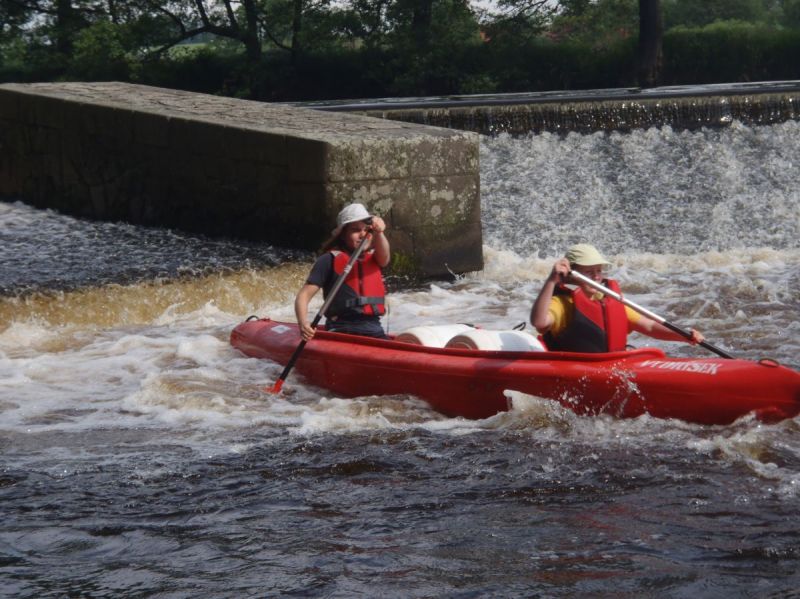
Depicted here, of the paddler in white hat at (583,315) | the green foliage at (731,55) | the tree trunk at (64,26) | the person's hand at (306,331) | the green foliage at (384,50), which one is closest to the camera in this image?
the paddler in white hat at (583,315)

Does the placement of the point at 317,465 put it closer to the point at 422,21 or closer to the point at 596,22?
the point at 422,21

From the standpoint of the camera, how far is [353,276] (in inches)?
255

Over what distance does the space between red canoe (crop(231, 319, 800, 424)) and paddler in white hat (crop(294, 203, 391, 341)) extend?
26 centimetres

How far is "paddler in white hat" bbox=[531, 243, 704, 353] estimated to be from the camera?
5461 mm

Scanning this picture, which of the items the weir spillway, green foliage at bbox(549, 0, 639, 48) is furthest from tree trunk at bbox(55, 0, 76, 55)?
the weir spillway

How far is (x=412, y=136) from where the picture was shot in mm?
9008

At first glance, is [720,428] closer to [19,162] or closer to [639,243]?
[639,243]

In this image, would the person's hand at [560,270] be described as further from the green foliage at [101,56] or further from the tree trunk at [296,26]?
the green foliage at [101,56]

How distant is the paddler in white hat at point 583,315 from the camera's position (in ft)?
17.9

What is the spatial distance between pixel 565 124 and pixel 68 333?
655cm

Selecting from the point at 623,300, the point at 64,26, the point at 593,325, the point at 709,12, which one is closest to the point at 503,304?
the point at 593,325

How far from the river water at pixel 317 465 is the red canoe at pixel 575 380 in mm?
74

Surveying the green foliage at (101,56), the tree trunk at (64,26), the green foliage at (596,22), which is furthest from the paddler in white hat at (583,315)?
the tree trunk at (64,26)

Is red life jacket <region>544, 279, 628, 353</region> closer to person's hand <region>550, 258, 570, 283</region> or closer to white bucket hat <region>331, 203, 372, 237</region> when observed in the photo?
person's hand <region>550, 258, 570, 283</region>
